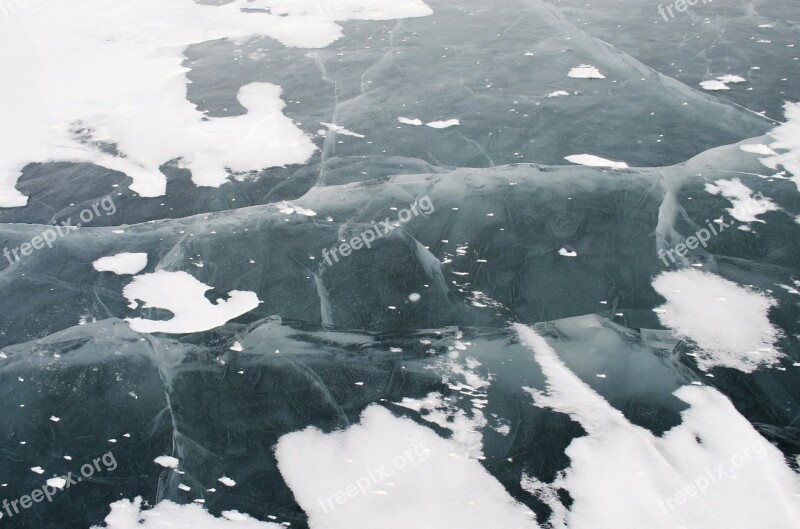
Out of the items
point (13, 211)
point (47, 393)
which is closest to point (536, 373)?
point (47, 393)

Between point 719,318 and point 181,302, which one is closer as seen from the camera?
point 719,318

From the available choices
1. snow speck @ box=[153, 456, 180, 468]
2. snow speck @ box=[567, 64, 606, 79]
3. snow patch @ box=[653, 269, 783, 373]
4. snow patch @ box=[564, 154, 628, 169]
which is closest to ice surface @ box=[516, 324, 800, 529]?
snow patch @ box=[653, 269, 783, 373]

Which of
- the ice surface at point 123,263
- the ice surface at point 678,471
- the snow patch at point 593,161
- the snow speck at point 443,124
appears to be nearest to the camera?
the ice surface at point 678,471

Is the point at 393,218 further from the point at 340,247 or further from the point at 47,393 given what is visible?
the point at 47,393

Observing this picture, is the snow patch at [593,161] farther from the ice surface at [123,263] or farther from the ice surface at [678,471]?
the ice surface at [123,263]

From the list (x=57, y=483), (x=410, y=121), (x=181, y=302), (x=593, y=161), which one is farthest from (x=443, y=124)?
(x=57, y=483)

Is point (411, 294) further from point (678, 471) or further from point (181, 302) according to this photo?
point (678, 471)

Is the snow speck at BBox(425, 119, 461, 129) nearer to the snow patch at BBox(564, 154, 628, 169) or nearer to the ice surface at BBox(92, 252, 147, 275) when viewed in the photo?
the snow patch at BBox(564, 154, 628, 169)

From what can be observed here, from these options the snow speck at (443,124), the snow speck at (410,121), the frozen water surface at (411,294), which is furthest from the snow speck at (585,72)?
the snow speck at (410,121)
